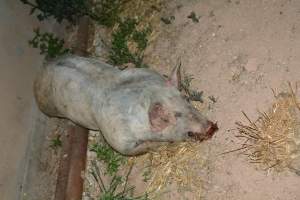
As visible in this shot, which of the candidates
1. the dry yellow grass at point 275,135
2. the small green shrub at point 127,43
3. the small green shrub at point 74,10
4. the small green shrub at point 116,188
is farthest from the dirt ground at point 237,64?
the small green shrub at point 74,10

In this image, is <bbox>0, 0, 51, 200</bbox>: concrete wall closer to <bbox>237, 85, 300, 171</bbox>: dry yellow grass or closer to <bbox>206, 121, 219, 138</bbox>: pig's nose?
<bbox>206, 121, 219, 138</bbox>: pig's nose

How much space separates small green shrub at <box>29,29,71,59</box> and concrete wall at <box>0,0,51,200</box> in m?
0.08

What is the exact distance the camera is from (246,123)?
4996 millimetres

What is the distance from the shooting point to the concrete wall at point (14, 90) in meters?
5.46

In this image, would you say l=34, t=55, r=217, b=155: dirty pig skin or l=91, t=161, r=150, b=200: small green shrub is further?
l=91, t=161, r=150, b=200: small green shrub

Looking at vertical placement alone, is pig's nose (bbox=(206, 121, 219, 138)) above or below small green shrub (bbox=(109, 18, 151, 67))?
below

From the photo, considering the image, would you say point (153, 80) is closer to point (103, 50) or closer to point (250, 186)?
point (250, 186)

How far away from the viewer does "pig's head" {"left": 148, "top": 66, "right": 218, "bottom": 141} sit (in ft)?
15.6

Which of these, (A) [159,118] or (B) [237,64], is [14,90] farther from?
(B) [237,64]

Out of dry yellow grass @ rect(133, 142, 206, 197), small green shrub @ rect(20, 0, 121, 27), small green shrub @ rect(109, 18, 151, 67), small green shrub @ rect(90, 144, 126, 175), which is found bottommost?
small green shrub @ rect(90, 144, 126, 175)

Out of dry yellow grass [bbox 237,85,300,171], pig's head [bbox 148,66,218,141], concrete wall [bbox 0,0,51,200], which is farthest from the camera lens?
concrete wall [bbox 0,0,51,200]

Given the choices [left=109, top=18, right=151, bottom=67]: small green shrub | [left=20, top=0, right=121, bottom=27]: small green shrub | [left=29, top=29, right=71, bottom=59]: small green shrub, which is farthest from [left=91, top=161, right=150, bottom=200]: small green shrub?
[left=20, top=0, right=121, bottom=27]: small green shrub

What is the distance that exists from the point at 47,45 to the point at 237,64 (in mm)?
2702

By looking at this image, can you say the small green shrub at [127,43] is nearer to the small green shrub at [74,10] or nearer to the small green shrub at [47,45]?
the small green shrub at [74,10]
